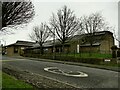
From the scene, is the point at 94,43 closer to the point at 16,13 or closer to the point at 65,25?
the point at 65,25

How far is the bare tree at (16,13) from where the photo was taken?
1639cm

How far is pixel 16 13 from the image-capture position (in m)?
17.6

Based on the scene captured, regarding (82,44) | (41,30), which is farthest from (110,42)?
(41,30)

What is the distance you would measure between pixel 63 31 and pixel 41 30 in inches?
656

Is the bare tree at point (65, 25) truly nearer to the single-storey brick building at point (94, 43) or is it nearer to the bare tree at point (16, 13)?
the single-storey brick building at point (94, 43)

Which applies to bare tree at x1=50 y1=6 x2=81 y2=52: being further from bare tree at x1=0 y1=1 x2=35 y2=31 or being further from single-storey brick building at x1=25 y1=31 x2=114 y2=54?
bare tree at x1=0 y1=1 x2=35 y2=31

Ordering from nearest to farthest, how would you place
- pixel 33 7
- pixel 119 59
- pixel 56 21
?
pixel 33 7, pixel 119 59, pixel 56 21

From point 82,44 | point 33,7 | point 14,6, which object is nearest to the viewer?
point 14,6

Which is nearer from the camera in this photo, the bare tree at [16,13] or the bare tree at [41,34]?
the bare tree at [16,13]

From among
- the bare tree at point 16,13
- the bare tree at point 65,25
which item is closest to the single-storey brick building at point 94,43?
the bare tree at point 65,25

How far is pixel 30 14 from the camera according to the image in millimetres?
18656

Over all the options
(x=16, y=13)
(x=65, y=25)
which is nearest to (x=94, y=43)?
(x=65, y=25)

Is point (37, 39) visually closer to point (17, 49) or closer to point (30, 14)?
point (17, 49)

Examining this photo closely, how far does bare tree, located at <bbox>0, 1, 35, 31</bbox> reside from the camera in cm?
1639
